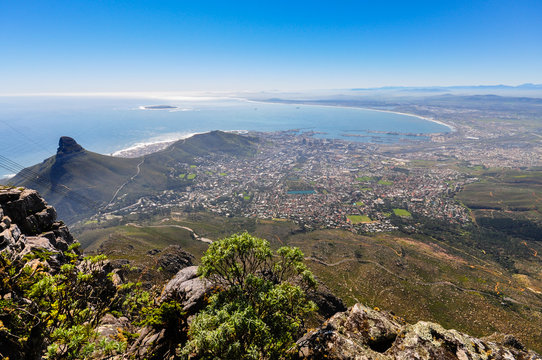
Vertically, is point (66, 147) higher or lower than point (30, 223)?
higher

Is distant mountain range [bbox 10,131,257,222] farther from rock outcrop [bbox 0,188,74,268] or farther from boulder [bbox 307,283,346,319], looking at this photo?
boulder [bbox 307,283,346,319]

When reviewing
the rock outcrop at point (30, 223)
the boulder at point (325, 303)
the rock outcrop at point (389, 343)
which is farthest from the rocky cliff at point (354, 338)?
the boulder at point (325, 303)

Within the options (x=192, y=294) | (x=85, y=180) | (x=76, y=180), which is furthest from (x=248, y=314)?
(x=76, y=180)

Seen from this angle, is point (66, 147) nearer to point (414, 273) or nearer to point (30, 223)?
point (30, 223)

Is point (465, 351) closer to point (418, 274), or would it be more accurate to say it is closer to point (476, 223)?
point (418, 274)

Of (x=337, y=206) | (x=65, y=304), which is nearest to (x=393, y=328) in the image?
(x=65, y=304)

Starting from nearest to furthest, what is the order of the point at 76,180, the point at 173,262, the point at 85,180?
the point at 173,262, the point at 76,180, the point at 85,180
